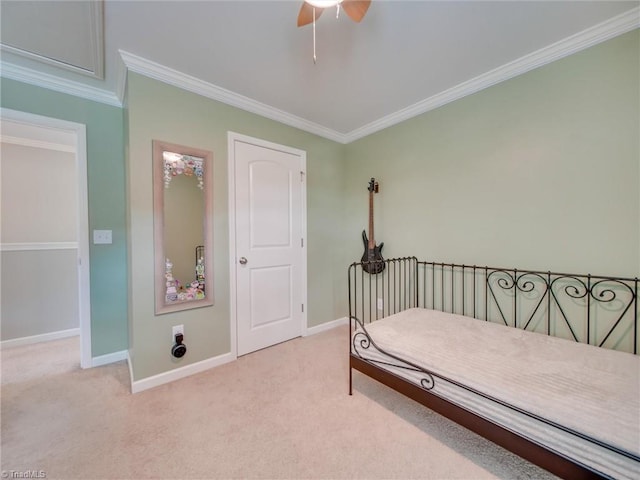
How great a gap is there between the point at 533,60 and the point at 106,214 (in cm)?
369

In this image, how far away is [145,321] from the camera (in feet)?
6.21

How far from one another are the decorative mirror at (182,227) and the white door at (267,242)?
10.2 inches

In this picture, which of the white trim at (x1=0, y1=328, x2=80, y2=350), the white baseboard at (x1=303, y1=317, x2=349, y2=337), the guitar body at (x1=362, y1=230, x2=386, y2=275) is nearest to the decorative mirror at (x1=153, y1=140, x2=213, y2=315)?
the white baseboard at (x1=303, y1=317, x2=349, y2=337)

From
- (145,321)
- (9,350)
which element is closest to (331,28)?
(145,321)

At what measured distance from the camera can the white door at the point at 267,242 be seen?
7.82 feet

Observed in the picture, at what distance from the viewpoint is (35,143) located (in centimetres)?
280

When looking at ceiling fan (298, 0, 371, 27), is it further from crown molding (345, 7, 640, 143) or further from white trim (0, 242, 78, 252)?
white trim (0, 242, 78, 252)

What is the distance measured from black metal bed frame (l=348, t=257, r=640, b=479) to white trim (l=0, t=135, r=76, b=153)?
3713 millimetres

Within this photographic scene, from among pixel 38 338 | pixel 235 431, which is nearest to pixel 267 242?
pixel 235 431

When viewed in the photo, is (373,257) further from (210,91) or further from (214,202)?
(210,91)

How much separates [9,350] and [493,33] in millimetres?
5062

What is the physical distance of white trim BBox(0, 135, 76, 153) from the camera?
8.82 feet

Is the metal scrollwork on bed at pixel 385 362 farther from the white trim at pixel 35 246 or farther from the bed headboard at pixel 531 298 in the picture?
the white trim at pixel 35 246

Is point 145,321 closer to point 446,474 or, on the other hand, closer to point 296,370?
point 296,370
